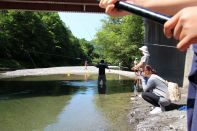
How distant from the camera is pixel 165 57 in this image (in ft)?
86.0

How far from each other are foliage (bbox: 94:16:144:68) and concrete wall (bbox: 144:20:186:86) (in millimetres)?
10812

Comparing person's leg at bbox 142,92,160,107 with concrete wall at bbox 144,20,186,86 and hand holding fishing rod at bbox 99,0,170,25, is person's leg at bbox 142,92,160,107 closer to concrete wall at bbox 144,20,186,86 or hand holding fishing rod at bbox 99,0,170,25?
hand holding fishing rod at bbox 99,0,170,25

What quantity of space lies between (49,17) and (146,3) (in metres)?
81.4

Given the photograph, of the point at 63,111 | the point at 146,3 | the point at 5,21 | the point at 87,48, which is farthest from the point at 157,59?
the point at 87,48

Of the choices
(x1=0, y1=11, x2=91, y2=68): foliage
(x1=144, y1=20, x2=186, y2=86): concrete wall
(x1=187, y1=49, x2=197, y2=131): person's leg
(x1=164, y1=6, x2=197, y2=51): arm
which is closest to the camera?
(x1=164, y1=6, x2=197, y2=51): arm

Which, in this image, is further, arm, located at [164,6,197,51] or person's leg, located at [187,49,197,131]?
person's leg, located at [187,49,197,131]

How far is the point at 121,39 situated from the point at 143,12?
4050 cm

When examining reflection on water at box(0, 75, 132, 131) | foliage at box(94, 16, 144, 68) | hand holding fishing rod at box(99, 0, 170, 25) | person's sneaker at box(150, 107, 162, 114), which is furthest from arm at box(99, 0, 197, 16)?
foliage at box(94, 16, 144, 68)

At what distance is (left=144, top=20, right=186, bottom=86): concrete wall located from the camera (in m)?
23.3

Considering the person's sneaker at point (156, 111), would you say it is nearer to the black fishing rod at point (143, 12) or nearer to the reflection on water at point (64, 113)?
the reflection on water at point (64, 113)

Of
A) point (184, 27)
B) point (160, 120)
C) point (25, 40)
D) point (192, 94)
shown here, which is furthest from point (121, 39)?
point (184, 27)

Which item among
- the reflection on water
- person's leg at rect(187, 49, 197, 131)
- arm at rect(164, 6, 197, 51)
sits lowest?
the reflection on water

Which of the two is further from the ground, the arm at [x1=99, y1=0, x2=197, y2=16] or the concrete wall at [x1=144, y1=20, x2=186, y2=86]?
the arm at [x1=99, y1=0, x2=197, y2=16]

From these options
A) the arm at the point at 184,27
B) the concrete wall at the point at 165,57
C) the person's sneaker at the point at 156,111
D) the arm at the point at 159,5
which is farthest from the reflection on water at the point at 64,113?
the arm at the point at 184,27
